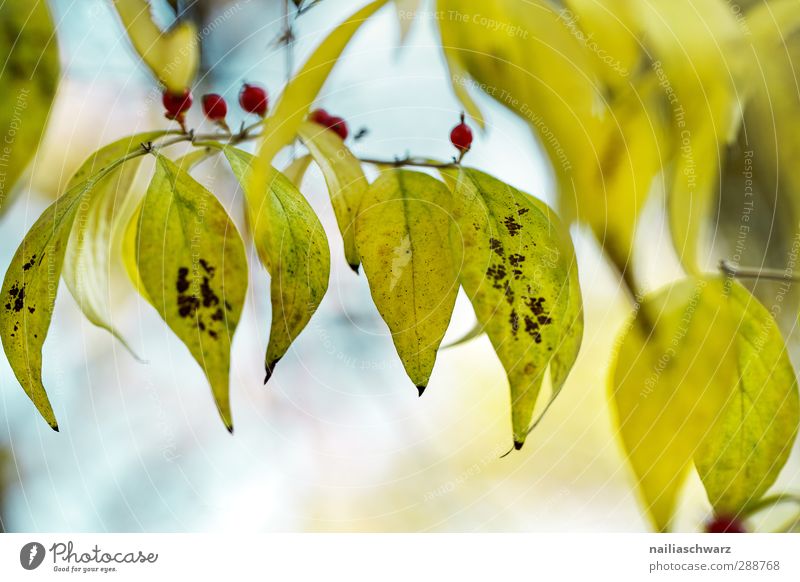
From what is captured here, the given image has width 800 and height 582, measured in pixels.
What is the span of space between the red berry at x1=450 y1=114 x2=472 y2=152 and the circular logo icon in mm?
353

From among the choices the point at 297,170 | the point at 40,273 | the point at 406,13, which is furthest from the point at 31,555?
the point at 406,13

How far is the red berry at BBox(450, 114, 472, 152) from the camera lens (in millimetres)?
377

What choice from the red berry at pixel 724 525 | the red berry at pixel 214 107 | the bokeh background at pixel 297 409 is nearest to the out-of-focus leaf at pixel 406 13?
the bokeh background at pixel 297 409

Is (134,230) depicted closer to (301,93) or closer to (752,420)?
(301,93)

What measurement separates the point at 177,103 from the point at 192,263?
107 mm

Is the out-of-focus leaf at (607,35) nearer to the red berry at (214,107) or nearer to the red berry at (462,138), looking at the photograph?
the red berry at (462,138)

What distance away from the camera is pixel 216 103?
38cm

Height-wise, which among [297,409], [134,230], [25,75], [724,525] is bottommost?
[724,525]

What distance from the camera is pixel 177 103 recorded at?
38cm

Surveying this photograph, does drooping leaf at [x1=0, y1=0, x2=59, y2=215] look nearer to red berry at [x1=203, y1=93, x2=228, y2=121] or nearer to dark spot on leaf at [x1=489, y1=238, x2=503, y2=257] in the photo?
red berry at [x1=203, y1=93, x2=228, y2=121]

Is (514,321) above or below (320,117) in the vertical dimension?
below

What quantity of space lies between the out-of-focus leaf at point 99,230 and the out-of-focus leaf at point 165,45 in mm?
37

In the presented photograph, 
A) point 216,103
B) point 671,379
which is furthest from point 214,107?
point 671,379

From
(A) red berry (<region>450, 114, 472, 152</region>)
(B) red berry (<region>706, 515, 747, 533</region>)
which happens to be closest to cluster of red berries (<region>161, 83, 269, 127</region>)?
(A) red berry (<region>450, 114, 472, 152</region>)
